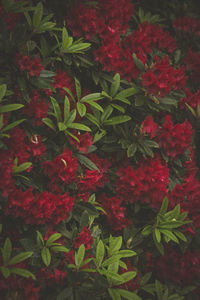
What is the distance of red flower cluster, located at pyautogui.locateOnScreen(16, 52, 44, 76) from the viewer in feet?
4.60

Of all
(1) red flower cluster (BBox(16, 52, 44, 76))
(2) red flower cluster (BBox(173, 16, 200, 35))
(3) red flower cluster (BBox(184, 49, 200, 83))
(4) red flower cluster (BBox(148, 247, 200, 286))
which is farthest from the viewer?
(2) red flower cluster (BBox(173, 16, 200, 35))

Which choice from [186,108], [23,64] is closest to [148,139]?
[186,108]

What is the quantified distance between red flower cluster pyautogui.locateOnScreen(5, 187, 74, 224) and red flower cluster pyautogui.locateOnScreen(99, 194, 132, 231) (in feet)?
0.96

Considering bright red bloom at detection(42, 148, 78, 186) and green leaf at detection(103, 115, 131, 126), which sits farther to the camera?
green leaf at detection(103, 115, 131, 126)

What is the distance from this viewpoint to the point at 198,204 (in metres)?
1.81

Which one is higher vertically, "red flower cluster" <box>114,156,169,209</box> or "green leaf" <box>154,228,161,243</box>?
"red flower cluster" <box>114,156,169,209</box>

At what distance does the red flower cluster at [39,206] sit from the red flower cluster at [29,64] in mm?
490

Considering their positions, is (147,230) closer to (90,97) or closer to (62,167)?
(62,167)

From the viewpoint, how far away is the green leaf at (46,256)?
1.36 m

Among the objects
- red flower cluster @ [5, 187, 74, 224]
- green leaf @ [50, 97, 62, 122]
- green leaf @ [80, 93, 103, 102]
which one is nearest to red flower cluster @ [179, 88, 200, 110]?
green leaf @ [80, 93, 103, 102]

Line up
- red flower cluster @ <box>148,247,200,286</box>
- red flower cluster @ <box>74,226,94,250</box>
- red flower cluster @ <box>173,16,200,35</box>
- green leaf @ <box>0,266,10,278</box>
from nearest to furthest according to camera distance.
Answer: green leaf @ <box>0,266,10,278</box>, red flower cluster @ <box>74,226,94,250</box>, red flower cluster @ <box>148,247,200,286</box>, red flower cluster @ <box>173,16,200,35</box>

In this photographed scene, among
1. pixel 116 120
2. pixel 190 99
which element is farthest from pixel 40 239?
pixel 190 99

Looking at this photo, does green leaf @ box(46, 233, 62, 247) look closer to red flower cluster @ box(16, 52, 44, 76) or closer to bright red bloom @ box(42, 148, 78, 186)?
bright red bloom @ box(42, 148, 78, 186)

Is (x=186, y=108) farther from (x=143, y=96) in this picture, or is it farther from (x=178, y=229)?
(x=178, y=229)
